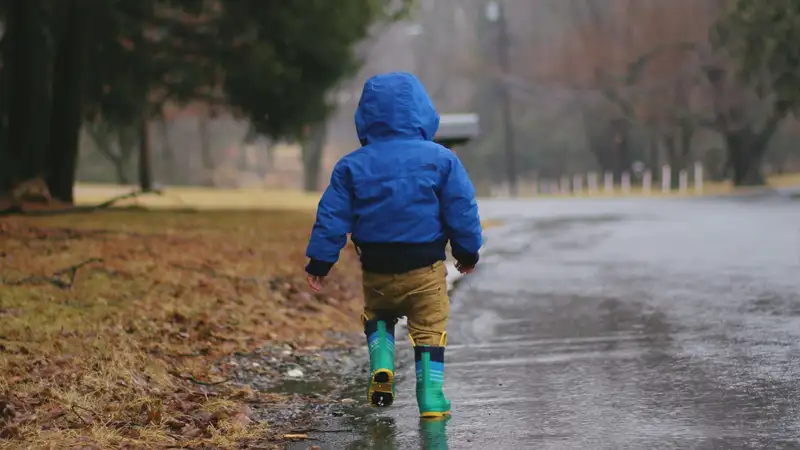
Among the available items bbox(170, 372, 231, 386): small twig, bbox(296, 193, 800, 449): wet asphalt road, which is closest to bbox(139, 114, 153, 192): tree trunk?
bbox(296, 193, 800, 449): wet asphalt road

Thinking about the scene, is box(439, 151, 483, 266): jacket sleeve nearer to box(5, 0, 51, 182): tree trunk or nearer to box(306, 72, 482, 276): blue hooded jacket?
box(306, 72, 482, 276): blue hooded jacket

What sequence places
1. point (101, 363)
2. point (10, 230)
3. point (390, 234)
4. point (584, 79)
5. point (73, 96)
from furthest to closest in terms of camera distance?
1. point (584, 79)
2. point (73, 96)
3. point (10, 230)
4. point (101, 363)
5. point (390, 234)

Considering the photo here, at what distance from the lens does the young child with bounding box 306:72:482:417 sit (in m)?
6.40

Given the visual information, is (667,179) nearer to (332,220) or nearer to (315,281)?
(315,281)

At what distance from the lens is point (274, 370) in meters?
8.46

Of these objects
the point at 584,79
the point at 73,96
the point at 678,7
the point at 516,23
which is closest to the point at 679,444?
the point at 73,96

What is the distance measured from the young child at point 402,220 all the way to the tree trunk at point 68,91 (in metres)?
15.7

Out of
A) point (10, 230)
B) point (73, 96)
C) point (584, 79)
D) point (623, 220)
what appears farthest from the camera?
point (584, 79)

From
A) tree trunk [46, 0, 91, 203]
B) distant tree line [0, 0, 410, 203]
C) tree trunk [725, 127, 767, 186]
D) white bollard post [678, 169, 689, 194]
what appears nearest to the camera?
distant tree line [0, 0, 410, 203]

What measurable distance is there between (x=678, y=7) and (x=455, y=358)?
141 feet

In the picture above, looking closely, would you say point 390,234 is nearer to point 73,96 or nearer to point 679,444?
point 679,444

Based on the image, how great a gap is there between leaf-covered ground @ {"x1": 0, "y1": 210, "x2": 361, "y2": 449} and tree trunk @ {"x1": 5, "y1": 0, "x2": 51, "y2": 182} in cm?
478

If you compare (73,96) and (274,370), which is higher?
(73,96)

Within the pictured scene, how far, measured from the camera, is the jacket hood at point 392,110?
256 inches
